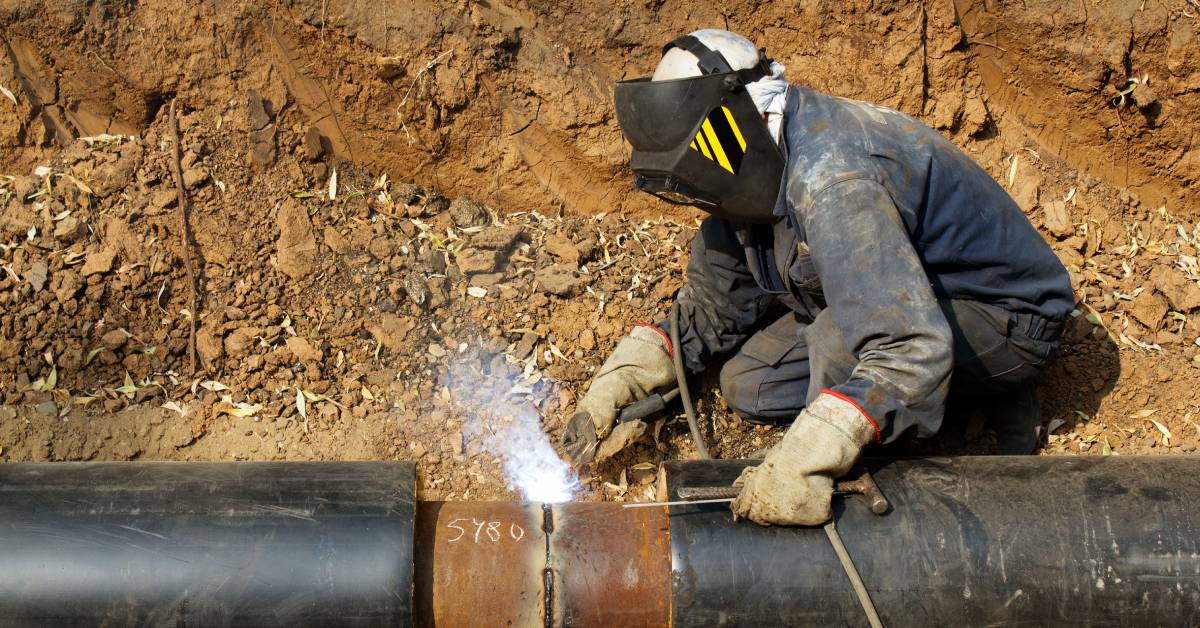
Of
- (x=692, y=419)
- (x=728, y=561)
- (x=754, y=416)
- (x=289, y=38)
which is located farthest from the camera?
(x=289, y=38)

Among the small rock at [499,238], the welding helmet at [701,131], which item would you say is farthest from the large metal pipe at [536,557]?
the small rock at [499,238]

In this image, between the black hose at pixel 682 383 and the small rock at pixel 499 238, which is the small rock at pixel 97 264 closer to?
the small rock at pixel 499 238

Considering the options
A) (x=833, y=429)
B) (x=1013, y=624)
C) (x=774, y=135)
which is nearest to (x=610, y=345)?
(x=774, y=135)

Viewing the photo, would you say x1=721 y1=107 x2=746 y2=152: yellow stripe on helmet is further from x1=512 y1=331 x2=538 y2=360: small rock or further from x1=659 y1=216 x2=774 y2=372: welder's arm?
x1=512 y1=331 x2=538 y2=360: small rock

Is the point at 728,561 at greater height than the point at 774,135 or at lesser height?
lesser

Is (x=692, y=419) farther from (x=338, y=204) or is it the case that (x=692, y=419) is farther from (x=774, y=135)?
(x=338, y=204)

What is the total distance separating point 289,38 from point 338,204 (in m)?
0.76

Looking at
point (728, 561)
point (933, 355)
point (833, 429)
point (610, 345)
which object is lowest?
point (728, 561)

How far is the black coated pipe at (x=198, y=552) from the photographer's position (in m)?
2.14

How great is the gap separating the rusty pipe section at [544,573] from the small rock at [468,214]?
6.74 feet

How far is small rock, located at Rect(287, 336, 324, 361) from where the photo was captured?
360cm

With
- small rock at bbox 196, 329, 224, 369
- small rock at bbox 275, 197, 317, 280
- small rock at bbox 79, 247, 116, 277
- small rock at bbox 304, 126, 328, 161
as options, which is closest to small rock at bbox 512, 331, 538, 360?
small rock at bbox 275, 197, 317, 280

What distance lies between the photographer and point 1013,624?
226 centimetres

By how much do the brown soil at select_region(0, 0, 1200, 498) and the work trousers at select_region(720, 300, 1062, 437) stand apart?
9.1 inches
